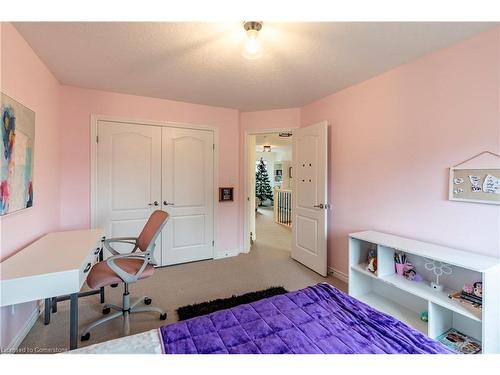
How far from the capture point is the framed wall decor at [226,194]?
3.88 meters

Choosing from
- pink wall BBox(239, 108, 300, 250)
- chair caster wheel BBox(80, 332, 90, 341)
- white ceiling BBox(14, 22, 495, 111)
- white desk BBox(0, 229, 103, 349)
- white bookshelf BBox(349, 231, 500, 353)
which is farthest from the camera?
pink wall BBox(239, 108, 300, 250)

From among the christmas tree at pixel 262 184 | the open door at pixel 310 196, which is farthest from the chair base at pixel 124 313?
the christmas tree at pixel 262 184

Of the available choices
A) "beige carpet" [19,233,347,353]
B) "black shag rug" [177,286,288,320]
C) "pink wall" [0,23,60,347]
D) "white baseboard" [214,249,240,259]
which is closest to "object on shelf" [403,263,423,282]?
"beige carpet" [19,233,347,353]

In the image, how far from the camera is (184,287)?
112 inches

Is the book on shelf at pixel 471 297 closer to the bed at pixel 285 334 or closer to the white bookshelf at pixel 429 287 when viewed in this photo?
the white bookshelf at pixel 429 287

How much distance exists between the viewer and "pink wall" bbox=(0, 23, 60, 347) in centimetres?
168

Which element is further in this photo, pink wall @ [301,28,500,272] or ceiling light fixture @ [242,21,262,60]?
pink wall @ [301,28,500,272]

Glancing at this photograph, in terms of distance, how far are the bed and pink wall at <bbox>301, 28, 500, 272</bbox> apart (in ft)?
4.05

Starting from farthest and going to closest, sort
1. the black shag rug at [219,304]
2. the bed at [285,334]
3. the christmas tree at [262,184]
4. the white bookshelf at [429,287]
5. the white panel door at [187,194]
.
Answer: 1. the christmas tree at [262,184]
2. the white panel door at [187,194]
3. the black shag rug at [219,304]
4. the white bookshelf at [429,287]
5. the bed at [285,334]

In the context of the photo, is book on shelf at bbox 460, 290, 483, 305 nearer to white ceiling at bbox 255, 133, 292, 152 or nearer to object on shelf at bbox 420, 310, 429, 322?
object on shelf at bbox 420, 310, 429, 322

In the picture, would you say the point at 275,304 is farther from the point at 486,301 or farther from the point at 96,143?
the point at 96,143

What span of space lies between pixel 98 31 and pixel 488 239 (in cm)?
326

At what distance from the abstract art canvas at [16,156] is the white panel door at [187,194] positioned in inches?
62.1

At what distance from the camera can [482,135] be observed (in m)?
1.81
